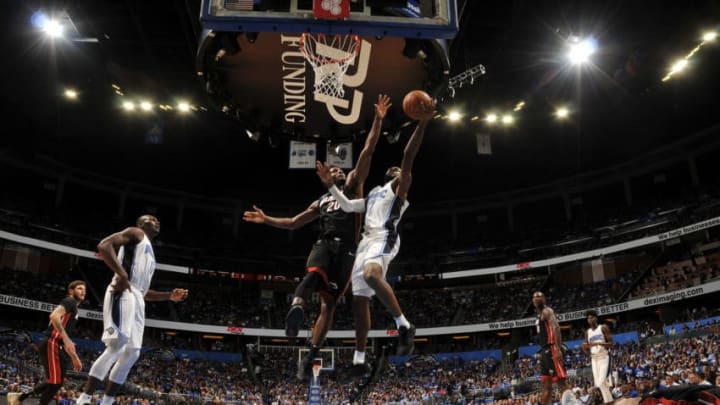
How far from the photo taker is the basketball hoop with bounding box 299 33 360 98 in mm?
10023

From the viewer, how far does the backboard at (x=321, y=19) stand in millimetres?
6613

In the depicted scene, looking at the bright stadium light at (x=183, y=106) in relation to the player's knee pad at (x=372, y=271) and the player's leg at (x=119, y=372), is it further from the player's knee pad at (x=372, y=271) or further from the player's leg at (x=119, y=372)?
the player's knee pad at (x=372, y=271)

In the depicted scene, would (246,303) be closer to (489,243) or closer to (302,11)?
(489,243)

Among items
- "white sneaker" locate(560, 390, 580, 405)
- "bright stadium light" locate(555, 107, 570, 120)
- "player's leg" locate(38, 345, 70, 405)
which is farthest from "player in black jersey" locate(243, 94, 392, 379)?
"bright stadium light" locate(555, 107, 570, 120)

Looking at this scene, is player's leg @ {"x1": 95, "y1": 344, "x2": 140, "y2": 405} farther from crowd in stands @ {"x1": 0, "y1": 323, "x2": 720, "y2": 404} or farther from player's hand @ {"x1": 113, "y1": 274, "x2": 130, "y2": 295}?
crowd in stands @ {"x1": 0, "y1": 323, "x2": 720, "y2": 404}

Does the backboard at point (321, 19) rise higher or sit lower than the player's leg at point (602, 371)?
higher

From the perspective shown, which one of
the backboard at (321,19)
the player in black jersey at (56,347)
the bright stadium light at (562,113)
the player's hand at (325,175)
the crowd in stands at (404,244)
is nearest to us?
the player's hand at (325,175)

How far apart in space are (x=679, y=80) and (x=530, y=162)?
932 centimetres

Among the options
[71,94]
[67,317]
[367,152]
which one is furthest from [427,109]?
[71,94]

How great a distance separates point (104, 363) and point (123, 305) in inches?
24.7

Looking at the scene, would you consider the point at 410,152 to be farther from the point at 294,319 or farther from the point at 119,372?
the point at 119,372

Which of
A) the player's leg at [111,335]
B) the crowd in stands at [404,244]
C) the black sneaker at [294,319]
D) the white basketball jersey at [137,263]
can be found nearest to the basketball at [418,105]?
the black sneaker at [294,319]

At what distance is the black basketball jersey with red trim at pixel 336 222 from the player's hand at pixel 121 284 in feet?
7.10

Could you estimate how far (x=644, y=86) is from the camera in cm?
2181
